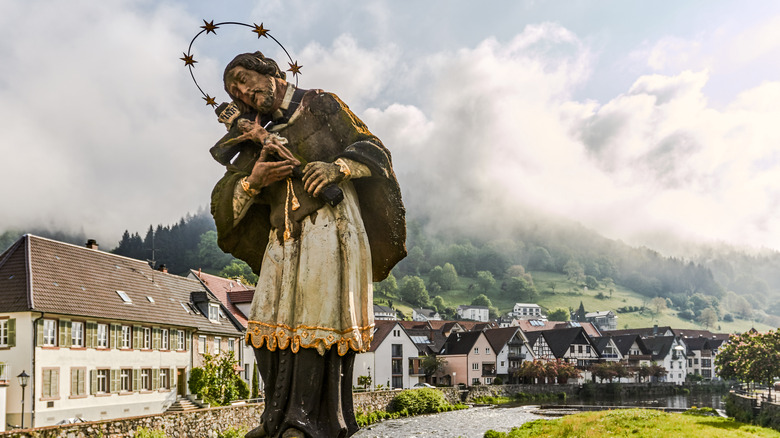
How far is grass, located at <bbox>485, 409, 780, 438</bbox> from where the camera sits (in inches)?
1192

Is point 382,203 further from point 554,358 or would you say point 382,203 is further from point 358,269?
point 554,358

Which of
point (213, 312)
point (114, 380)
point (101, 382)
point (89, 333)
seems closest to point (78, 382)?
point (101, 382)

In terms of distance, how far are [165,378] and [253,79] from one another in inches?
1569

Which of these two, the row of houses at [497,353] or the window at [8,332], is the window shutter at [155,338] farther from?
the row of houses at [497,353]

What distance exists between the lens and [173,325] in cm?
4231

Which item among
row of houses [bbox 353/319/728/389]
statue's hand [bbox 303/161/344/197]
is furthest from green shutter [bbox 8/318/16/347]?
row of houses [bbox 353/319/728/389]

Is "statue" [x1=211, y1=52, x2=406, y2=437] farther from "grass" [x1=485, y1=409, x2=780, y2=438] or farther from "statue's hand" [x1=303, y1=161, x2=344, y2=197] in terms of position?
"grass" [x1=485, y1=409, x2=780, y2=438]

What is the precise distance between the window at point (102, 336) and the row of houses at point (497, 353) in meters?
26.1

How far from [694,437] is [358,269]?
26902 mm

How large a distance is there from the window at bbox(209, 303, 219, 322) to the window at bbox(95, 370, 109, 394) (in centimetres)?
1200

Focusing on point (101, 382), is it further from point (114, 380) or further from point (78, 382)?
point (78, 382)

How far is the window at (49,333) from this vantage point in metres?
32.4

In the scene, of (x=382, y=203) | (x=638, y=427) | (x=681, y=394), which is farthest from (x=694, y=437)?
(x=681, y=394)

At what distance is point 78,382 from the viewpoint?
34344 millimetres
